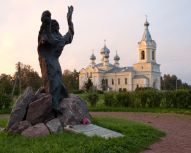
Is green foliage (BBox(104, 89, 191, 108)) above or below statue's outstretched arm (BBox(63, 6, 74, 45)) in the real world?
below

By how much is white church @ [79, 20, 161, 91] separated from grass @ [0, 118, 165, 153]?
76.5 meters

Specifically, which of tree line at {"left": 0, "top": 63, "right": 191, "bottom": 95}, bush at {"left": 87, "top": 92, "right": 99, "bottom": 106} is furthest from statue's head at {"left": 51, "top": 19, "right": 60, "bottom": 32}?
tree line at {"left": 0, "top": 63, "right": 191, "bottom": 95}

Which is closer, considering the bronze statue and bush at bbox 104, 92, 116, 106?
the bronze statue

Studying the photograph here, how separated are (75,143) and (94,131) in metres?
1.87

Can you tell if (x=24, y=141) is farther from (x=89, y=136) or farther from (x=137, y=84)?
(x=137, y=84)

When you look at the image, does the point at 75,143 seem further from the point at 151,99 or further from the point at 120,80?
the point at 120,80

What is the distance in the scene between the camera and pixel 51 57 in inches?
463

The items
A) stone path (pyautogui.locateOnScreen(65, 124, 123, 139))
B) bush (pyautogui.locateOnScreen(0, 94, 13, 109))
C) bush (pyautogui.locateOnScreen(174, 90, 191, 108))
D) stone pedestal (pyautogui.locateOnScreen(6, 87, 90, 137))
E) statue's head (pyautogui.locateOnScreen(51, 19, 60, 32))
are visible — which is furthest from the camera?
bush (pyautogui.locateOnScreen(0, 94, 13, 109))

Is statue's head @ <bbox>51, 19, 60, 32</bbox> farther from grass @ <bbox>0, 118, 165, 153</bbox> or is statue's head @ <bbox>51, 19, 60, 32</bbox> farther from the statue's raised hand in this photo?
grass @ <bbox>0, 118, 165, 153</bbox>

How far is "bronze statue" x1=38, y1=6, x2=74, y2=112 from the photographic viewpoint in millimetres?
11320

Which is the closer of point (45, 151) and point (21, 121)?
point (45, 151)

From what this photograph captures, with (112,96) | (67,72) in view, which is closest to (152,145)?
(112,96)

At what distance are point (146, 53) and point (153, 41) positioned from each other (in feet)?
11.2

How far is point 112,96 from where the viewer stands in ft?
89.0
